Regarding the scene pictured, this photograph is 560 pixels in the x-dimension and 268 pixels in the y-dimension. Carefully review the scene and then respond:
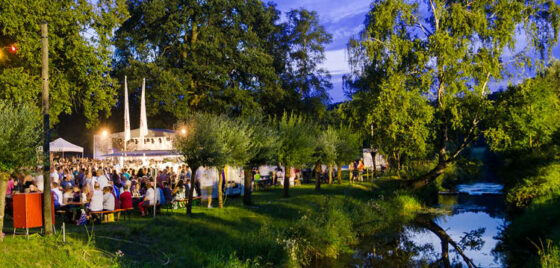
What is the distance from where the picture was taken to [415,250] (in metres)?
20.1

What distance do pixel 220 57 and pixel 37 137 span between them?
24.7 m

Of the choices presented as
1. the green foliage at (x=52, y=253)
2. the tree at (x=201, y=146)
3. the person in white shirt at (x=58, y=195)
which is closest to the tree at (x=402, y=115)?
the tree at (x=201, y=146)

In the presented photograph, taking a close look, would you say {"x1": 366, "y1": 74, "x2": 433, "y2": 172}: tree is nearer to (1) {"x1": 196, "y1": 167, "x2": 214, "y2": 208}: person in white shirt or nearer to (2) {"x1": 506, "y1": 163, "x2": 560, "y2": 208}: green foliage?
(2) {"x1": 506, "y1": 163, "x2": 560, "y2": 208}: green foliage

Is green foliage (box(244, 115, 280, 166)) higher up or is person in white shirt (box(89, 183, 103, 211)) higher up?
green foliage (box(244, 115, 280, 166))

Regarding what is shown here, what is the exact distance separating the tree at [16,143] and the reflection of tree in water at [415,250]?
11.0m

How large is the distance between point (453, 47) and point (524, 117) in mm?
4922

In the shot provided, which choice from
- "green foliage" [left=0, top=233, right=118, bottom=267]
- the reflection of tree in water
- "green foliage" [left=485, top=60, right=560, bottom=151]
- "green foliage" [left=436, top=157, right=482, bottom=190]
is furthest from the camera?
"green foliage" [left=436, top=157, right=482, bottom=190]

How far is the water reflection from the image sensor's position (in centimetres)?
1830

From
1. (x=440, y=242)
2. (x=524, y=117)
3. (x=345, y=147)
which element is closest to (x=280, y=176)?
(x=345, y=147)

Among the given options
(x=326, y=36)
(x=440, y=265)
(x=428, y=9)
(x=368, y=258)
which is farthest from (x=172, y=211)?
(x=326, y=36)

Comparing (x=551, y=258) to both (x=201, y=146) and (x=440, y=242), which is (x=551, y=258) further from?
(x=201, y=146)

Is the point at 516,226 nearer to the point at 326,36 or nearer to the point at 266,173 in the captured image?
the point at 266,173

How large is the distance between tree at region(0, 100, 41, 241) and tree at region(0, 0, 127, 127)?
791 centimetres

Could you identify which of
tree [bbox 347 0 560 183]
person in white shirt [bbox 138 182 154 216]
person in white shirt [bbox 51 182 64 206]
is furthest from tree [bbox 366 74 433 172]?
person in white shirt [bbox 51 182 64 206]
